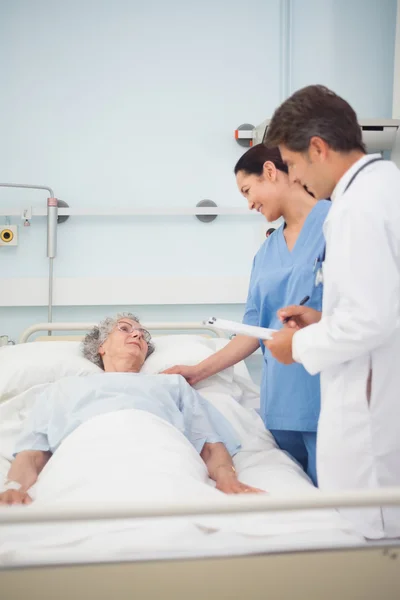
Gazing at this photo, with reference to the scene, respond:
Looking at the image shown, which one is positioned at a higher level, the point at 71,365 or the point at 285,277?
the point at 285,277

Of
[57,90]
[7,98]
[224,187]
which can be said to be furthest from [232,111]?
[7,98]

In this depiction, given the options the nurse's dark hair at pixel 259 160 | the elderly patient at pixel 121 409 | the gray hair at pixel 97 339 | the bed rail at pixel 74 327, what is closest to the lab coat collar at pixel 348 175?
the nurse's dark hair at pixel 259 160

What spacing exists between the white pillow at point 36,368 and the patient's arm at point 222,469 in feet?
2.12

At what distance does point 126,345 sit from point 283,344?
102 centimetres

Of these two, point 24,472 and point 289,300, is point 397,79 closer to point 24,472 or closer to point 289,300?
point 289,300

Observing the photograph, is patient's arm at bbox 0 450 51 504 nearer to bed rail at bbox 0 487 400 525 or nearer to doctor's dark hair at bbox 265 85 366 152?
bed rail at bbox 0 487 400 525

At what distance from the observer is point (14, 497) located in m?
1.55

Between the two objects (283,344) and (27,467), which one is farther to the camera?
(27,467)

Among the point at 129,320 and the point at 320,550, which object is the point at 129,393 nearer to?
the point at 129,320

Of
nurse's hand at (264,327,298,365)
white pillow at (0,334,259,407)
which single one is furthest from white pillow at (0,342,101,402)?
nurse's hand at (264,327,298,365)

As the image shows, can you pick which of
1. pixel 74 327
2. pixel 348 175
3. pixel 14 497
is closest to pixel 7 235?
pixel 74 327

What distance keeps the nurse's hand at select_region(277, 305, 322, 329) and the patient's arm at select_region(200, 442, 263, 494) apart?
0.44 m

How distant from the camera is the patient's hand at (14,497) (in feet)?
5.03

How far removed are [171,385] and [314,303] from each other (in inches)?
21.6
